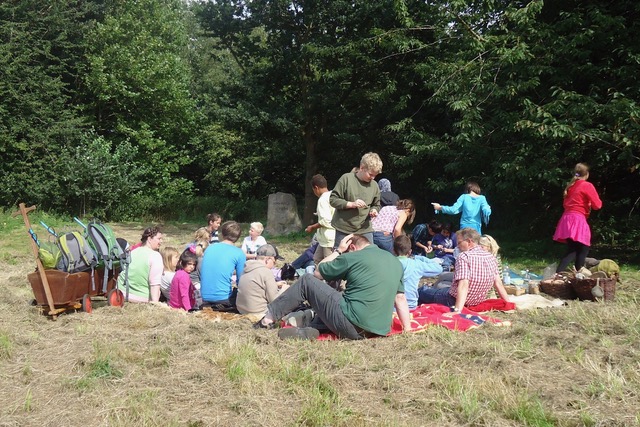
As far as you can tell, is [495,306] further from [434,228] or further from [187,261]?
[187,261]

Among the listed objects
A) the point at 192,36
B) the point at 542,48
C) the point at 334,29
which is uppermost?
the point at 192,36

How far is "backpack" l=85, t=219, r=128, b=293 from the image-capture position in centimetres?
711

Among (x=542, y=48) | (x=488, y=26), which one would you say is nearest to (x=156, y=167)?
(x=488, y=26)

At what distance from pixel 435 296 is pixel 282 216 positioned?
43.2ft

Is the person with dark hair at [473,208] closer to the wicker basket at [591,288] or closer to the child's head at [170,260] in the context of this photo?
the wicker basket at [591,288]

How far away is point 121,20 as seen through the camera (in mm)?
25703

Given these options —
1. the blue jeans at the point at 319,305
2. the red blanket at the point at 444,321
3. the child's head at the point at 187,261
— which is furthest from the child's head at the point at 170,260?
the red blanket at the point at 444,321

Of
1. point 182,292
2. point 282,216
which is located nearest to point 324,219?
point 182,292

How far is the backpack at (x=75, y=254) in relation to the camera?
268 inches

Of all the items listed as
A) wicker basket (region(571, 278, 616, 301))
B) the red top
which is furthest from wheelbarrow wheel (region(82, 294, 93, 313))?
the red top

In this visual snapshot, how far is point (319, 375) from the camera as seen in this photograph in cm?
451

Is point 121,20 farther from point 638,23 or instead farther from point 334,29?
point 638,23

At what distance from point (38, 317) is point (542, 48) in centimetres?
982

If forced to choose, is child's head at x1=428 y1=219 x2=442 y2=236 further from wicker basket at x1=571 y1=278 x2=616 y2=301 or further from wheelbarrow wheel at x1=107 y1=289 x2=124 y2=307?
wheelbarrow wheel at x1=107 y1=289 x2=124 y2=307
